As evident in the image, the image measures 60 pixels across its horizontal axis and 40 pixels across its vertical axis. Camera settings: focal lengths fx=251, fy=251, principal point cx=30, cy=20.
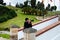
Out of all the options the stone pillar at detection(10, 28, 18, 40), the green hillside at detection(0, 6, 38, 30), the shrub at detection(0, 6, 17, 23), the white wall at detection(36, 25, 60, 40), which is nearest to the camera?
the white wall at detection(36, 25, 60, 40)

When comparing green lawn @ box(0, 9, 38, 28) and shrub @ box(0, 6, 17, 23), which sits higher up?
shrub @ box(0, 6, 17, 23)

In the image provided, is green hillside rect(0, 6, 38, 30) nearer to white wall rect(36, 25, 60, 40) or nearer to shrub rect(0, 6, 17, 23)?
shrub rect(0, 6, 17, 23)

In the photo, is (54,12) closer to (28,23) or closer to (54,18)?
(54,18)

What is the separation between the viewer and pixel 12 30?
23.3ft

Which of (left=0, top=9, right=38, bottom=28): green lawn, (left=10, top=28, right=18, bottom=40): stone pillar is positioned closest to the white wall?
(left=10, top=28, right=18, bottom=40): stone pillar

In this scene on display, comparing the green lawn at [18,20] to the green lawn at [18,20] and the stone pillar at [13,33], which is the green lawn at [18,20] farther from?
the stone pillar at [13,33]

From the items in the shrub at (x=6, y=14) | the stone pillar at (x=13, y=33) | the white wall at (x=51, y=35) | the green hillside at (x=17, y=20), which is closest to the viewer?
the white wall at (x=51, y=35)

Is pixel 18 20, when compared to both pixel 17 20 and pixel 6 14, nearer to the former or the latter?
pixel 17 20

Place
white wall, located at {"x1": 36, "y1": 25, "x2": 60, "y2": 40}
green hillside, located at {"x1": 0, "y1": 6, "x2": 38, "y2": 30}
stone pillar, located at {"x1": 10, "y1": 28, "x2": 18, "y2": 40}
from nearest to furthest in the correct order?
white wall, located at {"x1": 36, "y1": 25, "x2": 60, "y2": 40} < stone pillar, located at {"x1": 10, "y1": 28, "x2": 18, "y2": 40} < green hillside, located at {"x1": 0, "y1": 6, "x2": 38, "y2": 30}

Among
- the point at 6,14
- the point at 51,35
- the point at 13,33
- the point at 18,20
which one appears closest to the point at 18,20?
the point at 18,20

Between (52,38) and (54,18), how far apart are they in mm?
2645

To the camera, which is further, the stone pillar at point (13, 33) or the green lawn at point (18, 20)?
the green lawn at point (18, 20)

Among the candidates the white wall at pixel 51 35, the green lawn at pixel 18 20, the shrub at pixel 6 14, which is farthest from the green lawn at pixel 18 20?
the white wall at pixel 51 35

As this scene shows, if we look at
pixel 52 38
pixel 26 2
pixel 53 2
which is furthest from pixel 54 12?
pixel 52 38
